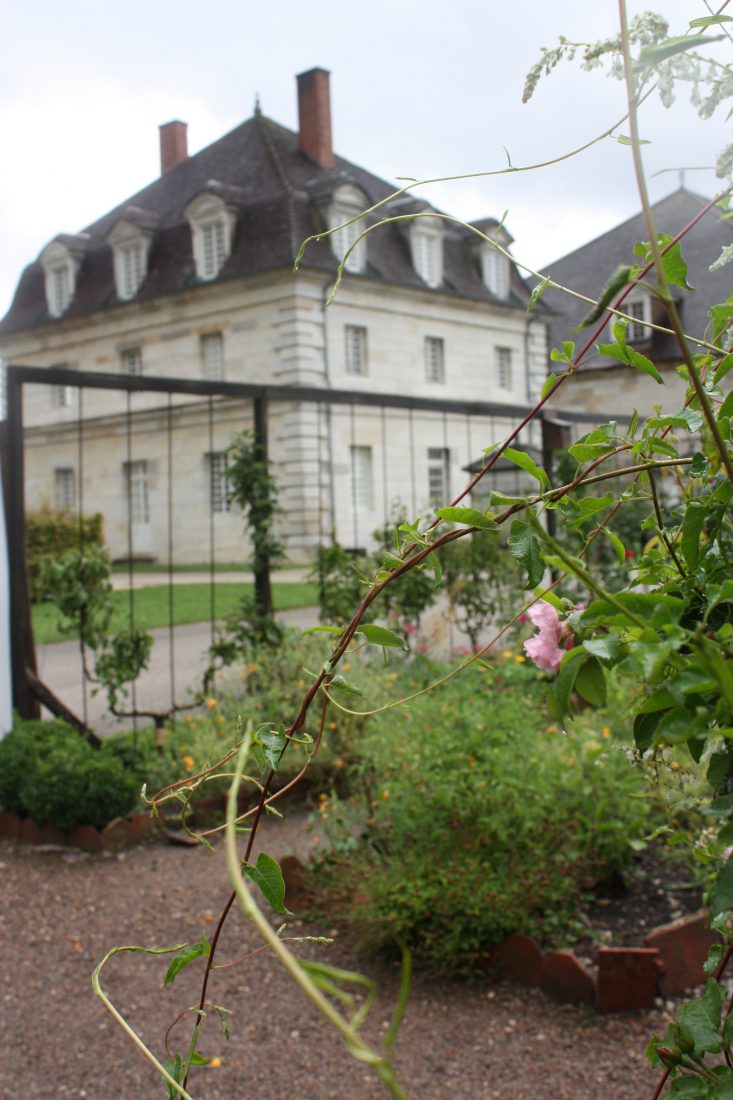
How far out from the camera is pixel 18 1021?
8.31 feet

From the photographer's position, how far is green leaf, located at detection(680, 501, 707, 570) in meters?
0.74

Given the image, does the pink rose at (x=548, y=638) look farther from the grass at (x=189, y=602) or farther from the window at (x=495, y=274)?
the window at (x=495, y=274)

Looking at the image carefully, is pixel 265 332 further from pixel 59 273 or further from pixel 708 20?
pixel 708 20

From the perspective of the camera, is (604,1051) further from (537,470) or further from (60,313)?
(60,313)

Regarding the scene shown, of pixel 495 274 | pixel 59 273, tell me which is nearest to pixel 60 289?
pixel 59 273

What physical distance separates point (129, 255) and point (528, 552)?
21750mm

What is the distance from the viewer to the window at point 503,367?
21.9 m

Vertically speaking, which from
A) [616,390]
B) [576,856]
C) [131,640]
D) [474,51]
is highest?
[616,390]

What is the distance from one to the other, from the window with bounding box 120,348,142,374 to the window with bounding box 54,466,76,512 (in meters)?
2.68

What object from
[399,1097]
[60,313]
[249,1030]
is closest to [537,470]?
[399,1097]

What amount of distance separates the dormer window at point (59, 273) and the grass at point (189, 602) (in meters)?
9.49

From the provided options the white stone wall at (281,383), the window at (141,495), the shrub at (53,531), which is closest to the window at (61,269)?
the white stone wall at (281,383)

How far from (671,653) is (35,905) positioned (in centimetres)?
311

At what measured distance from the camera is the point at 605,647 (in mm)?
672
